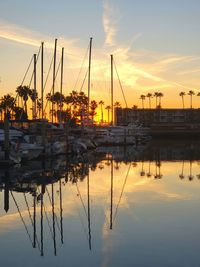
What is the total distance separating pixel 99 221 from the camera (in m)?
20.4

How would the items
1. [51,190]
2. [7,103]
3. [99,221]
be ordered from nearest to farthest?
[99,221], [51,190], [7,103]

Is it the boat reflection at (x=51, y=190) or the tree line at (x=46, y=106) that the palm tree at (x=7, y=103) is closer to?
the tree line at (x=46, y=106)

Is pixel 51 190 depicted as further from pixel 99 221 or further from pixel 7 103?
pixel 7 103

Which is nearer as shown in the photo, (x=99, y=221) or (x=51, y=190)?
(x=99, y=221)

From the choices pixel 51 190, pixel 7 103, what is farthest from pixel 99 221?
pixel 7 103

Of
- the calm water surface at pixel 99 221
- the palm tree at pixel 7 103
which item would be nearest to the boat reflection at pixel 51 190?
the calm water surface at pixel 99 221

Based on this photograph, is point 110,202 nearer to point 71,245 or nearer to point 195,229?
point 195,229

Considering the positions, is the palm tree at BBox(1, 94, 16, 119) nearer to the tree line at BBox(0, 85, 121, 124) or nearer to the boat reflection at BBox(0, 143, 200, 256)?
the tree line at BBox(0, 85, 121, 124)

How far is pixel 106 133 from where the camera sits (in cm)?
9669

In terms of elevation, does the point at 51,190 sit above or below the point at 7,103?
below

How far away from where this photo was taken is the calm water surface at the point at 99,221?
49.6 ft

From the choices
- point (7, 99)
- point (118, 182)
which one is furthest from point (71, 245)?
point (7, 99)

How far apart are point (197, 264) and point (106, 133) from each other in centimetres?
8271

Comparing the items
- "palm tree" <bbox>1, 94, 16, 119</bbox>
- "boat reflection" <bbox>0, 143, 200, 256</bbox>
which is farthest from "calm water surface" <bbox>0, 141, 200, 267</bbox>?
"palm tree" <bbox>1, 94, 16, 119</bbox>
